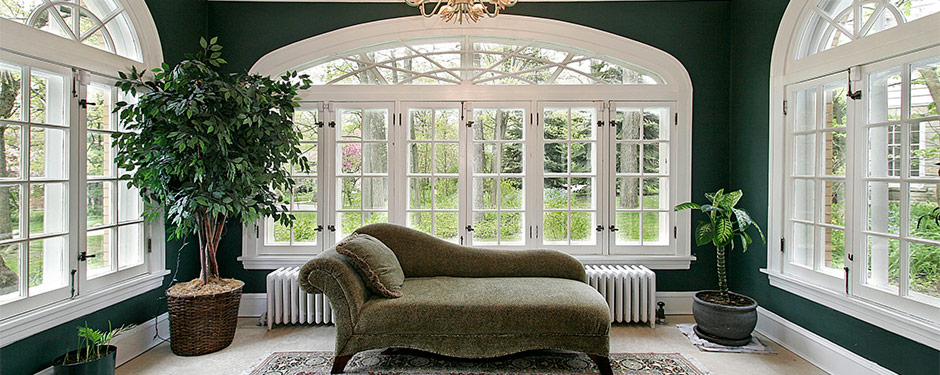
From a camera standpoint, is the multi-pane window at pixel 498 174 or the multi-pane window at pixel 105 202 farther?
the multi-pane window at pixel 498 174

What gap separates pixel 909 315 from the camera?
2443 mm

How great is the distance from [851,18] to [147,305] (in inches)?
202

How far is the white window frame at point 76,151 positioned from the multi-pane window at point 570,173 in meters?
3.05

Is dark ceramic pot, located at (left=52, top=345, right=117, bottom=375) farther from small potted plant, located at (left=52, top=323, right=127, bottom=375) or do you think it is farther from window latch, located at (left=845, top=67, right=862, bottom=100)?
window latch, located at (left=845, top=67, right=862, bottom=100)

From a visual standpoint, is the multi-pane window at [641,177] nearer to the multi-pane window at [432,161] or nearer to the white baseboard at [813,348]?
the white baseboard at [813,348]

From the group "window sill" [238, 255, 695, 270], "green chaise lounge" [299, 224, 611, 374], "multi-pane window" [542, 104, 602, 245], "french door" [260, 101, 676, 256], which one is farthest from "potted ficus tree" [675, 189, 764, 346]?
"green chaise lounge" [299, 224, 611, 374]

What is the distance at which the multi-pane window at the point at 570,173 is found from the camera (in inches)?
157

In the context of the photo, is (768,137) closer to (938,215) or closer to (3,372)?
(938,215)

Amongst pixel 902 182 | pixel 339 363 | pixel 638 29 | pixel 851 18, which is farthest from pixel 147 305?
pixel 851 18

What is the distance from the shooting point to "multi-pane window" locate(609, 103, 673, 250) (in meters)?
4.00

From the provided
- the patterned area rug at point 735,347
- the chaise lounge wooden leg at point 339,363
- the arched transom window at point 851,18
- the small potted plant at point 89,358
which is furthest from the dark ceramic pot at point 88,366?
the arched transom window at point 851,18

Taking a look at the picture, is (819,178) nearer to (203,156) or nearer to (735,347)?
(735,347)

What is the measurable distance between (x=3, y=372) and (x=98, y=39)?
6.61 ft

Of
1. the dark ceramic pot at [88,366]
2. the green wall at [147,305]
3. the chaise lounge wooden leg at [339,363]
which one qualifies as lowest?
the chaise lounge wooden leg at [339,363]
